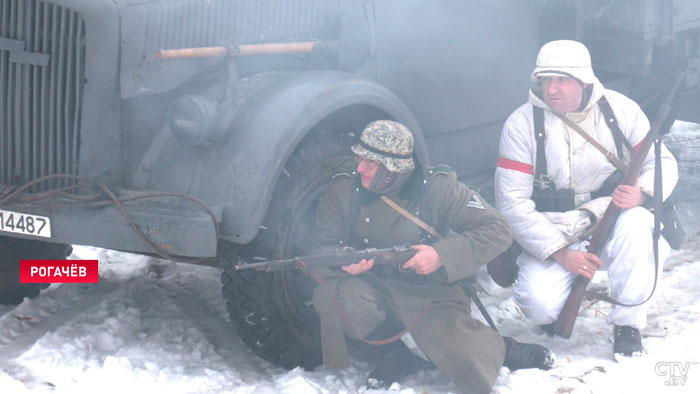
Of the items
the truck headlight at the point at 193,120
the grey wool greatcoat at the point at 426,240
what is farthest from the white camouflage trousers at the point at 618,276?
the truck headlight at the point at 193,120

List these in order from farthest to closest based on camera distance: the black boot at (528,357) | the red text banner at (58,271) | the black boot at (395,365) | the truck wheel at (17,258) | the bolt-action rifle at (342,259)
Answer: the red text banner at (58,271) < the truck wheel at (17,258) < the black boot at (528,357) < the black boot at (395,365) < the bolt-action rifle at (342,259)

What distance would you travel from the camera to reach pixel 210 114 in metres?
3.18

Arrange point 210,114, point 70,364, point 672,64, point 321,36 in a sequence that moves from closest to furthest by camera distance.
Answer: point 210,114 < point 70,364 < point 321,36 < point 672,64

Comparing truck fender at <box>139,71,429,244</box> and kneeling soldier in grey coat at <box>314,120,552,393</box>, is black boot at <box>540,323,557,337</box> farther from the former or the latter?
truck fender at <box>139,71,429,244</box>

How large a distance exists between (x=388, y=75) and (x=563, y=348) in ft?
5.26

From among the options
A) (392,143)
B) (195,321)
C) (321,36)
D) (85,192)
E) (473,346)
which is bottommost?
(195,321)

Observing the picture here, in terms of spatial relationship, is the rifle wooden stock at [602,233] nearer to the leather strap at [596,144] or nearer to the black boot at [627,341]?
the leather strap at [596,144]

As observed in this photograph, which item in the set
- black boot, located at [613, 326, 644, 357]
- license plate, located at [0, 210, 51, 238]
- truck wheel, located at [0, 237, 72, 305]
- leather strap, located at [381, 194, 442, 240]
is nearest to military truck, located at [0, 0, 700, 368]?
license plate, located at [0, 210, 51, 238]

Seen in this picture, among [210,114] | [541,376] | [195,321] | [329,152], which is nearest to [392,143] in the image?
[329,152]

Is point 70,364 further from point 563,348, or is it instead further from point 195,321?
point 563,348

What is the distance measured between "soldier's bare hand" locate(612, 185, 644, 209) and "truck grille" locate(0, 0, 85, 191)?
93.8 inches

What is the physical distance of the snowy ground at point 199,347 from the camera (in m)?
3.26

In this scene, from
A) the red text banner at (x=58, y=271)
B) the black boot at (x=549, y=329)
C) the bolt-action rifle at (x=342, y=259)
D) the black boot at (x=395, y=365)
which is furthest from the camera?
the red text banner at (x=58, y=271)

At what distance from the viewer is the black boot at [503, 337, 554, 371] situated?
3.45m
